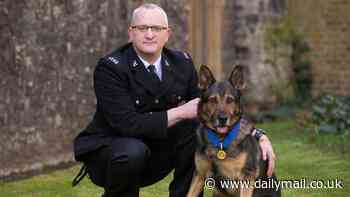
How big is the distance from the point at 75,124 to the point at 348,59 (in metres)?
7.61

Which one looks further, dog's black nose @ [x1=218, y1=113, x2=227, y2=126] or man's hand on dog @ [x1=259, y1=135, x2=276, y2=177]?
man's hand on dog @ [x1=259, y1=135, x2=276, y2=177]

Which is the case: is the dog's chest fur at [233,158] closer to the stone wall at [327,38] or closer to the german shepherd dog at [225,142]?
the german shepherd dog at [225,142]

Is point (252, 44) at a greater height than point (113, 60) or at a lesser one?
lesser

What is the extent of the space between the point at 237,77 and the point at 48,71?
3459mm

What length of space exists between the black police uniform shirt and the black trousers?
7cm

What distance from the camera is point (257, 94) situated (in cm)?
1412

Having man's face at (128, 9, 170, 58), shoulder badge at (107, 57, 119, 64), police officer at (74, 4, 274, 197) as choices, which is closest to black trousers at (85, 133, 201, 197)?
police officer at (74, 4, 274, 197)

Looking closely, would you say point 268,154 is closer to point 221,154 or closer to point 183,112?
point 221,154

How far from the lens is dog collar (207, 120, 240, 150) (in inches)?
199

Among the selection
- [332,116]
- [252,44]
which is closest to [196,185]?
[332,116]

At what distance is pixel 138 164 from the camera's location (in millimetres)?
5348

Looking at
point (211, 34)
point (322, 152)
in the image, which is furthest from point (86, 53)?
point (211, 34)

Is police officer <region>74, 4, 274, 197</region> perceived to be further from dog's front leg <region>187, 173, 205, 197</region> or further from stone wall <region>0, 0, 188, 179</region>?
stone wall <region>0, 0, 188, 179</region>

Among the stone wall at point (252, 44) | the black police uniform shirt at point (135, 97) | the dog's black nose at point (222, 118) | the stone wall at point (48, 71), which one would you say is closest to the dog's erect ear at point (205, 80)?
the dog's black nose at point (222, 118)
